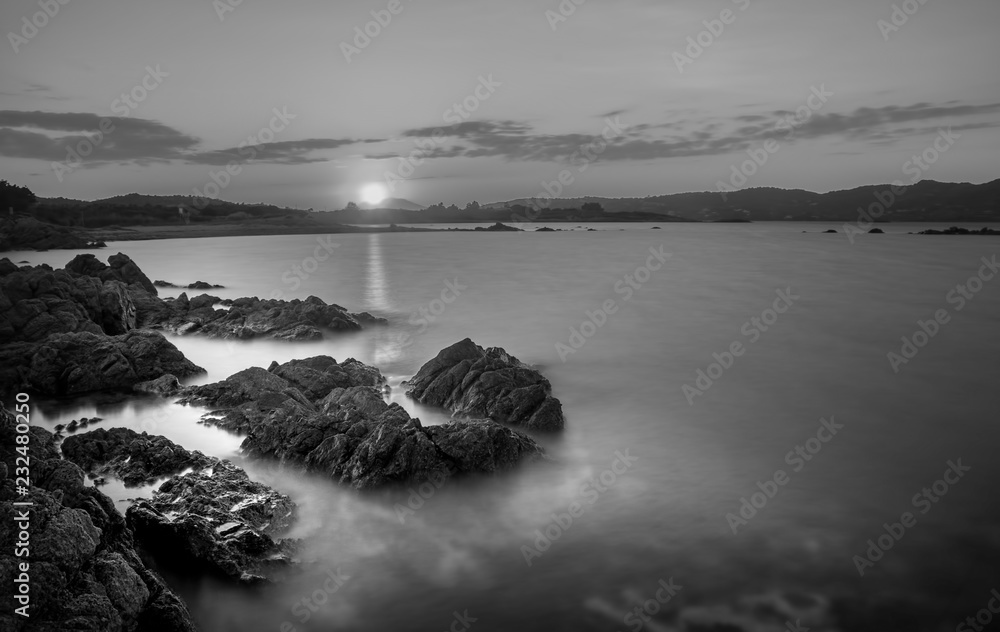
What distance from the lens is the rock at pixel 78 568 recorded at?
4672 mm

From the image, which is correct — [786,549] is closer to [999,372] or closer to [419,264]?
[999,372]

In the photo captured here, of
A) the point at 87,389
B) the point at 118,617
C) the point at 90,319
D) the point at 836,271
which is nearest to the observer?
the point at 118,617

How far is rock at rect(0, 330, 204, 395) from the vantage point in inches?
537

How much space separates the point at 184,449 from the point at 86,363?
5.96 m

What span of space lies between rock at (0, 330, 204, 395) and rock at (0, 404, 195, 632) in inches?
341

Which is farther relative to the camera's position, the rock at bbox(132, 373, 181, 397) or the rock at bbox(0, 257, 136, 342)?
the rock at bbox(0, 257, 136, 342)

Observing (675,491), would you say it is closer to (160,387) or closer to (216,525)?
(216,525)

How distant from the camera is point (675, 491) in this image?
389 inches

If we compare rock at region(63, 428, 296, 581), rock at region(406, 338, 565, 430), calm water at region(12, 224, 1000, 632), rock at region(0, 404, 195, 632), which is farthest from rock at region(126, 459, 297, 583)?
rock at region(406, 338, 565, 430)

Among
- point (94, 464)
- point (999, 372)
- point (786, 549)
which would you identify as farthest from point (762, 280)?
point (94, 464)

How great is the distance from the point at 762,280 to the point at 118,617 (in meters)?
39.1

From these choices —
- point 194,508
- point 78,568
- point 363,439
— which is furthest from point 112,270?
point 78,568

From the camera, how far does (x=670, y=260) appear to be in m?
54.5

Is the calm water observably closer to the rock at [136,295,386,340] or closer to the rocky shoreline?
the rocky shoreline
